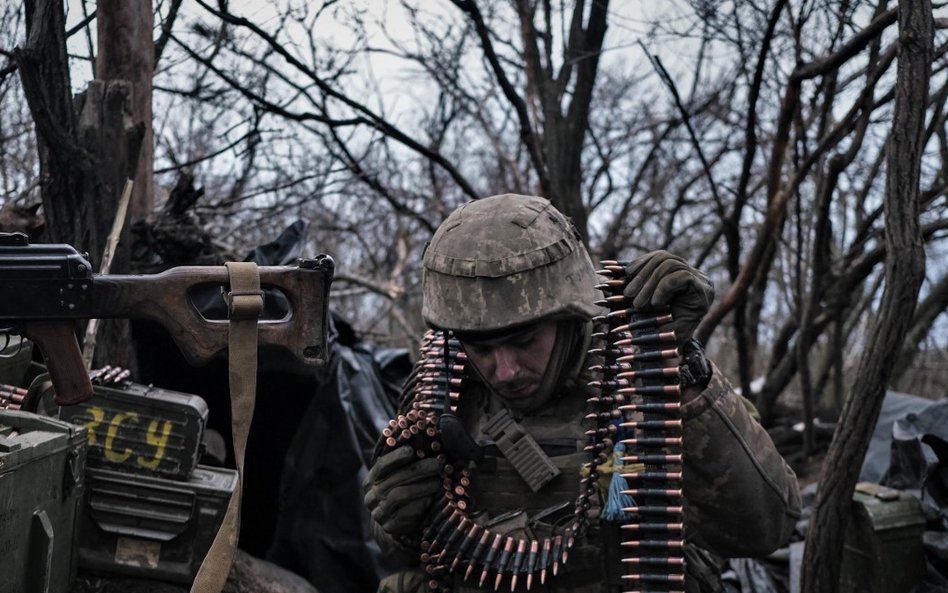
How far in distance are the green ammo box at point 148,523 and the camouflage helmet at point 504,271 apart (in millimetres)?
1591

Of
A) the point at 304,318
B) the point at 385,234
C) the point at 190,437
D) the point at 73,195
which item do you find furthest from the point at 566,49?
the point at 385,234

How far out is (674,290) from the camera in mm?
2988

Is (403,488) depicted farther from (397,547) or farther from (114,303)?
(114,303)

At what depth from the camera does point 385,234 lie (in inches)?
531

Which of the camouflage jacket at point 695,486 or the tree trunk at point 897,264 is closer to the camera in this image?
the camouflage jacket at point 695,486

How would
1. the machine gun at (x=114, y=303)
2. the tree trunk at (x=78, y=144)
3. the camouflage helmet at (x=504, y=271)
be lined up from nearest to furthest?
the machine gun at (x=114, y=303) < the camouflage helmet at (x=504, y=271) < the tree trunk at (x=78, y=144)

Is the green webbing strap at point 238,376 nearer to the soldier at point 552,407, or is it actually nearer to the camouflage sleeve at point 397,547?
the soldier at point 552,407

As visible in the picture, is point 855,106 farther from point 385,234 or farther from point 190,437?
point 385,234

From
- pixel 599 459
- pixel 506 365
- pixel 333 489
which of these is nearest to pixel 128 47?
pixel 333 489

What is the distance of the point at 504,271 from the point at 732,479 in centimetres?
100

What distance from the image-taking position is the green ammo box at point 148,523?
13.2 ft

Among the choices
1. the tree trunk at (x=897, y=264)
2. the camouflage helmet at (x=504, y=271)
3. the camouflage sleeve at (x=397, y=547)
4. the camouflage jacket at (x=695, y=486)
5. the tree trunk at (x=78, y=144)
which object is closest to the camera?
the camouflage jacket at (x=695, y=486)

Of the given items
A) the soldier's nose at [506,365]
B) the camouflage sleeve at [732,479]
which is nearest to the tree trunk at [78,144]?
the soldier's nose at [506,365]

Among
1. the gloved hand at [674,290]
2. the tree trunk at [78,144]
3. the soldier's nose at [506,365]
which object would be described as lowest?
the soldier's nose at [506,365]
